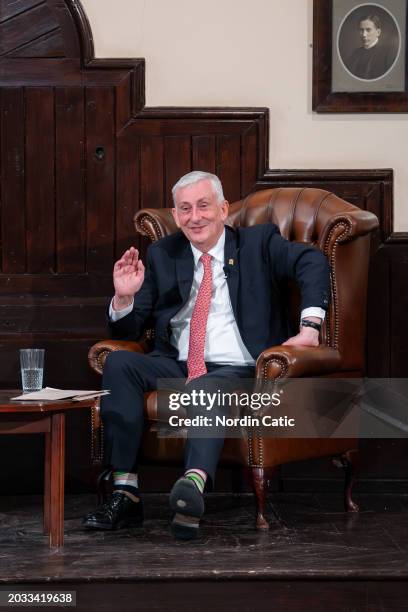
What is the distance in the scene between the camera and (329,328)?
11.9 feet

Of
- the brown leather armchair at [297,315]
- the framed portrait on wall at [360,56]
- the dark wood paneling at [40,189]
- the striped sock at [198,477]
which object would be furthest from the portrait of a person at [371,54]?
the striped sock at [198,477]

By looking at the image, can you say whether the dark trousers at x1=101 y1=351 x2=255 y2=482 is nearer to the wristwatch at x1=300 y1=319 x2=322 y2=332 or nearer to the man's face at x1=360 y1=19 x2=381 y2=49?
the wristwatch at x1=300 y1=319 x2=322 y2=332

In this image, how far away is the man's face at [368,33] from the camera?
163 inches

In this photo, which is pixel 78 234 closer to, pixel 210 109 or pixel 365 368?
pixel 210 109

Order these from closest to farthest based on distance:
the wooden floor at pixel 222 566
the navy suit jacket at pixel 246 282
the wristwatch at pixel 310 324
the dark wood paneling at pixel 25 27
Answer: the wooden floor at pixel 222 566 < the wristwatch at pixel 310 324 < the navy suit jacket at pixel 246 282 < the dark wood paneling at pixel 25 27

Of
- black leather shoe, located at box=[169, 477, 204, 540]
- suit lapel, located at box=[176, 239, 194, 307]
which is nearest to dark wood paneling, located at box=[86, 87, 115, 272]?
suit lapel, located at box=[176, 239, 194, 307]

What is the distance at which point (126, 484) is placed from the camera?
3271 mm

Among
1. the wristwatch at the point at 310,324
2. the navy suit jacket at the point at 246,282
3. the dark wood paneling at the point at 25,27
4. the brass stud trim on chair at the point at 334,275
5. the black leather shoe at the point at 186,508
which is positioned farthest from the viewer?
the dark wood paneling at the point at 25,27

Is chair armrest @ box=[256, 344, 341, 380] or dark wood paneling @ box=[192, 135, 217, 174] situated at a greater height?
dark wood paneling @ box=[192, 135, 217, 174]

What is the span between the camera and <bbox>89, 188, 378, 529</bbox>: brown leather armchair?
3.27 meters

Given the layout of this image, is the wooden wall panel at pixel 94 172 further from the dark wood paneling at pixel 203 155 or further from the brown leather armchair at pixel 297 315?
the brown leather armchair at pixel 297 315

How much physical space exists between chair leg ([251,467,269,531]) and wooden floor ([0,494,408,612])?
Result: 1.6 inches

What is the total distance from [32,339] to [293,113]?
147 cm

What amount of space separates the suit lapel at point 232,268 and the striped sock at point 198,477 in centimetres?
66
